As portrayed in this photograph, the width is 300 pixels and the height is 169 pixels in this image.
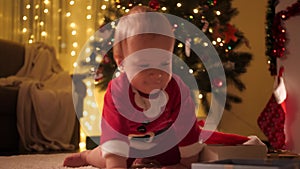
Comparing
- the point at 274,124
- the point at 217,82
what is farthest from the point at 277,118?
the point at 217,82

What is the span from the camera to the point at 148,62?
1.22 meters

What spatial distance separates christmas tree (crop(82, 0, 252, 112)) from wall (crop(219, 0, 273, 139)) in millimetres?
759

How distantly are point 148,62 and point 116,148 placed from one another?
233 mm

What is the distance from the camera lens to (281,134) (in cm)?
289

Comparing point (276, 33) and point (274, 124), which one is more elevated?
point (276, 33)

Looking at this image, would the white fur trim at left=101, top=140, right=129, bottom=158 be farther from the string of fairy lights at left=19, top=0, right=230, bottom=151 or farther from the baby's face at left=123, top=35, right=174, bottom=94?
the string of fairy lights at left=19, top=0, right=230, bottom=151

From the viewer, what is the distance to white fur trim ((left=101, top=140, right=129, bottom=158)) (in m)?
1.23

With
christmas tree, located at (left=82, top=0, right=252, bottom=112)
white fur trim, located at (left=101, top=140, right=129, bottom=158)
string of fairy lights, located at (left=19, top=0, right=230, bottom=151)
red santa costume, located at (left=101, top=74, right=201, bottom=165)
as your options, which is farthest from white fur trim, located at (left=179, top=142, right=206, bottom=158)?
string of fairy lights, located at (left=19, top=0, right=230, bottom=151)

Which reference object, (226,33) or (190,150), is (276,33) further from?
(190,150)

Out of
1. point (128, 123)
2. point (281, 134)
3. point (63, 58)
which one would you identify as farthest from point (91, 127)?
point (128, 123)

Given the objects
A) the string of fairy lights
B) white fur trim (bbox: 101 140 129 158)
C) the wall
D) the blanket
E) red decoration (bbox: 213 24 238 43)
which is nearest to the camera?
white fur trim (bbox: 101 140 129 158)

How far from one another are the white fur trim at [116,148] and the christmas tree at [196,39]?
1.70 m

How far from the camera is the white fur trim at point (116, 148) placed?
4.03ft

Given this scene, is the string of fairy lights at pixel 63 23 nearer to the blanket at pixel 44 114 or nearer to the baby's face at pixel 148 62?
the blanket at pixel 44 114
